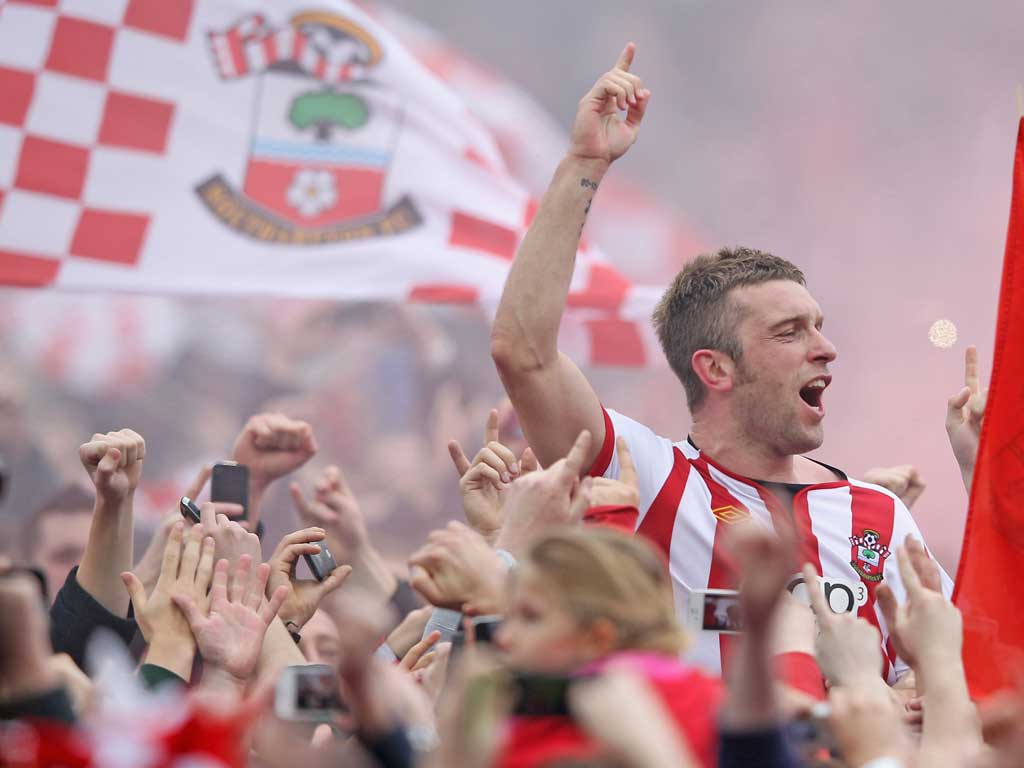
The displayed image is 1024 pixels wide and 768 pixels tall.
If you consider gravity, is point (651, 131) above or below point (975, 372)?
above

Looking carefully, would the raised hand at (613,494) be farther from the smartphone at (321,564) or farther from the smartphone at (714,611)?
the smartphone at (321,564)

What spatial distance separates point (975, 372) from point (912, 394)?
4.05 meters

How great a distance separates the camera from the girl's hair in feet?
5.72

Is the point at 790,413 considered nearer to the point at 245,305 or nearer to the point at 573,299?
the point at 573,299

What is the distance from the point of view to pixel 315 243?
6461 mm

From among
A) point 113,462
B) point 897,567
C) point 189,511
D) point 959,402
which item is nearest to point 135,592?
point 189,511

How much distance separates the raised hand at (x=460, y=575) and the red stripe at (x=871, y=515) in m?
1.27

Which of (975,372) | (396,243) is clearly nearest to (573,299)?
(396,243)

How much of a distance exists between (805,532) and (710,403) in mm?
434

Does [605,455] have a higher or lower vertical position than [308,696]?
higher

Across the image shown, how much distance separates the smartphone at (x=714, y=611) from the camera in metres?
2.36

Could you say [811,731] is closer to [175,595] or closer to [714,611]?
[714,611]

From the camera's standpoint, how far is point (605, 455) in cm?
320

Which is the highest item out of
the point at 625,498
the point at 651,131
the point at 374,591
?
the point at 651,131
